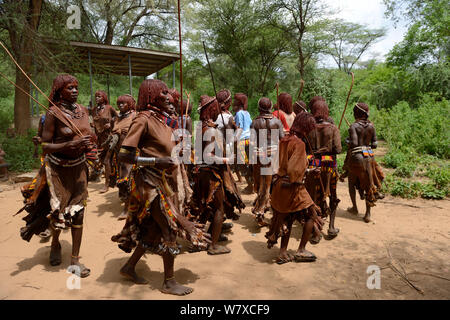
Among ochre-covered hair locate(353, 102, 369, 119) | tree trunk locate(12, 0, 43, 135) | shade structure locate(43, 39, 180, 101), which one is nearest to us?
ochre-covered hair locate(353, 102, 369, 119)

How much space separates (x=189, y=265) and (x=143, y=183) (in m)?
1.42

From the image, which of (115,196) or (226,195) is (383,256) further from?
(115,196)

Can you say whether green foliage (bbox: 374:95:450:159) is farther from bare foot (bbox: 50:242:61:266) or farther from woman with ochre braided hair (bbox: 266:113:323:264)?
bare foot (bbox: 50:242:61:266)

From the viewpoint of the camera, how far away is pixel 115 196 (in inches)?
261

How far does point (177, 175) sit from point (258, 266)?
1597 millimetres

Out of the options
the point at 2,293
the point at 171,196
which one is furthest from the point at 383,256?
the point at 2,293

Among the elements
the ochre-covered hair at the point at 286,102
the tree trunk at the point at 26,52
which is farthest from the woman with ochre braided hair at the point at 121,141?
the tree trunk at the point at 26,52

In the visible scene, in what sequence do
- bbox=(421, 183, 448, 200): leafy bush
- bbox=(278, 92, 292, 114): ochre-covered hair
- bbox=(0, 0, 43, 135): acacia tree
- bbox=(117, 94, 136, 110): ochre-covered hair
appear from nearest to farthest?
bbox=(117, 94, 136, 110): ochre-covered hair < bbox=(278, 92, 292, 114): ochre-covered hair < bbox=(421, 183, 448, 200): leafy bush < bbox=(0, 0, 43, 135): acacia tree

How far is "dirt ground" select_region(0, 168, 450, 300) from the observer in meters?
3.18

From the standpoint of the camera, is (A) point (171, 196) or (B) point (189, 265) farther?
(B) point (189, 265)

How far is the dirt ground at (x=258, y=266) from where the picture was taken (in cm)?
318

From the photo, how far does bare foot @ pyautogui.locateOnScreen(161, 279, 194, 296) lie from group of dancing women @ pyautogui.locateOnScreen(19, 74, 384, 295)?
0.01 meters

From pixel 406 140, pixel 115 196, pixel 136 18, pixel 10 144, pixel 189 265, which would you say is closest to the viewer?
pixel 189 265

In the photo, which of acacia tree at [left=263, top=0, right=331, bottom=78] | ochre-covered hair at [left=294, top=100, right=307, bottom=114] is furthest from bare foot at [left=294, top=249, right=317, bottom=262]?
acacia tree at [left=263, top=0, right=331, bottom=78]
